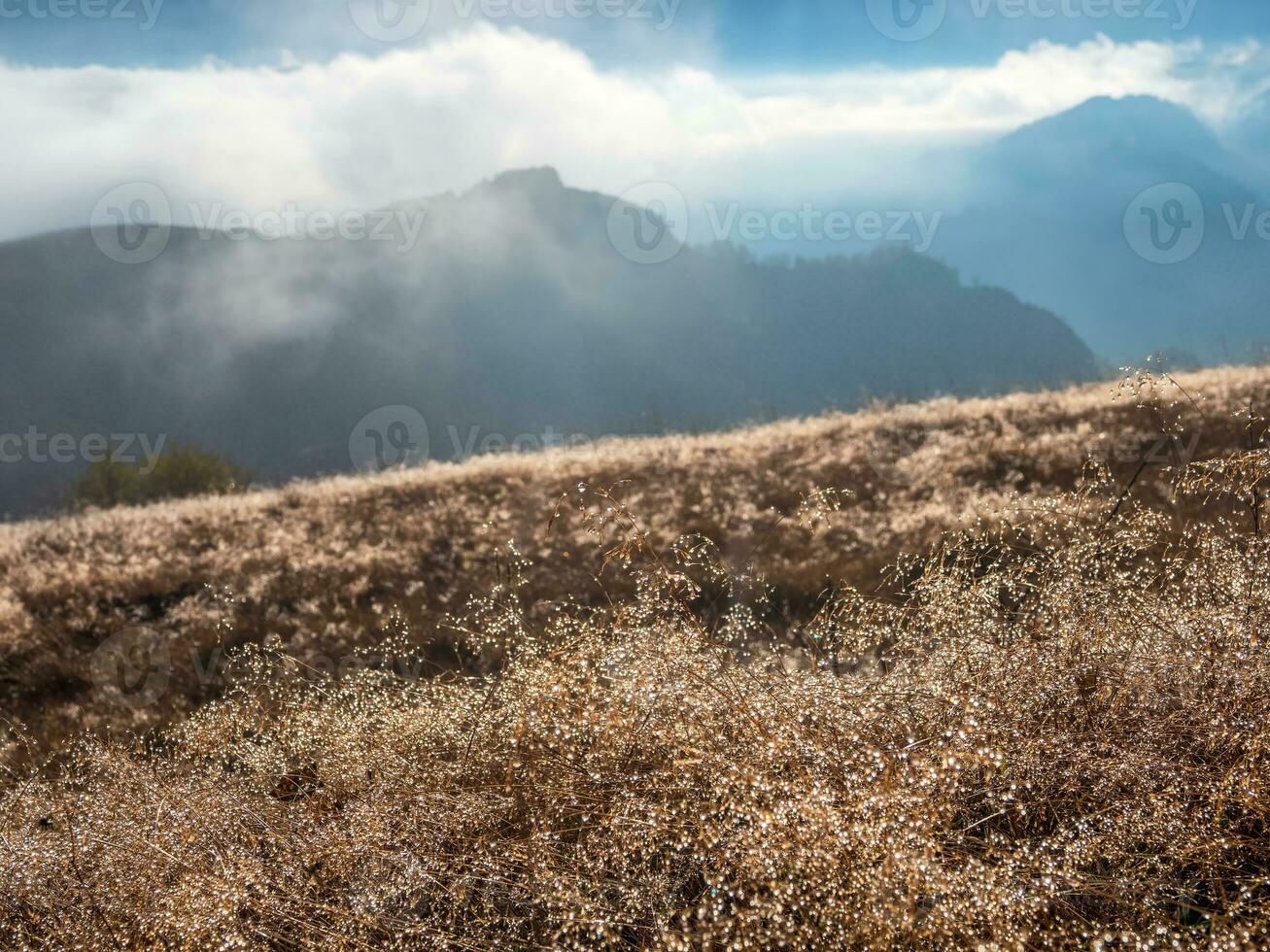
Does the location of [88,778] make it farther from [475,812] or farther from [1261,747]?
[1261,747]

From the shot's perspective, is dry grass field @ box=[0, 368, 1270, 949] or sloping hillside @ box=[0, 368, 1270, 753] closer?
dry grass field @ box=[0, 368, 1270, 949]

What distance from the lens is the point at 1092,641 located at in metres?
2.77

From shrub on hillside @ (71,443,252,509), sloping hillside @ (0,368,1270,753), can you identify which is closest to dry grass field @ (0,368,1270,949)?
sloping hillside @ (0,368,1270,753)

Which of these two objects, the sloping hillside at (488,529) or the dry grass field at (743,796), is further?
the sloping hillside at (488,529)

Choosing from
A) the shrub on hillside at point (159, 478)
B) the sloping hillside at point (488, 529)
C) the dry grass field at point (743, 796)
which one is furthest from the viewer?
the shrub on hillside at point (159, 478)

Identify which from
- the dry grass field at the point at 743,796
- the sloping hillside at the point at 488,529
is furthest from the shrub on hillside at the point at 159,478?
the dry grass field at the point at 743,796

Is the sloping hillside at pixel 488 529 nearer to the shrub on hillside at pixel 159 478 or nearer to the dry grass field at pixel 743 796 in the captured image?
the dry grass field at pixel 743 796

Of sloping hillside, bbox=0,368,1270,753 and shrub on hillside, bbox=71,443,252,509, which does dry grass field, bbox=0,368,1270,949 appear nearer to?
sloping hillside, bbox=0,368,1270,753

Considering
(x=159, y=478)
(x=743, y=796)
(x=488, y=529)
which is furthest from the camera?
(x=159, y=478)

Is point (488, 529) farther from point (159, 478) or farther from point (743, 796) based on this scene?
point (159, 478)

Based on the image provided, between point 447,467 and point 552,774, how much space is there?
459 inches

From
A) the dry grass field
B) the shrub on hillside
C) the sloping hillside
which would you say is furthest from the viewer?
the shrub on hillside

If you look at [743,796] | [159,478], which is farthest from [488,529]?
[159,478]

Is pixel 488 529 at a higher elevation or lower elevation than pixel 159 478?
higher
